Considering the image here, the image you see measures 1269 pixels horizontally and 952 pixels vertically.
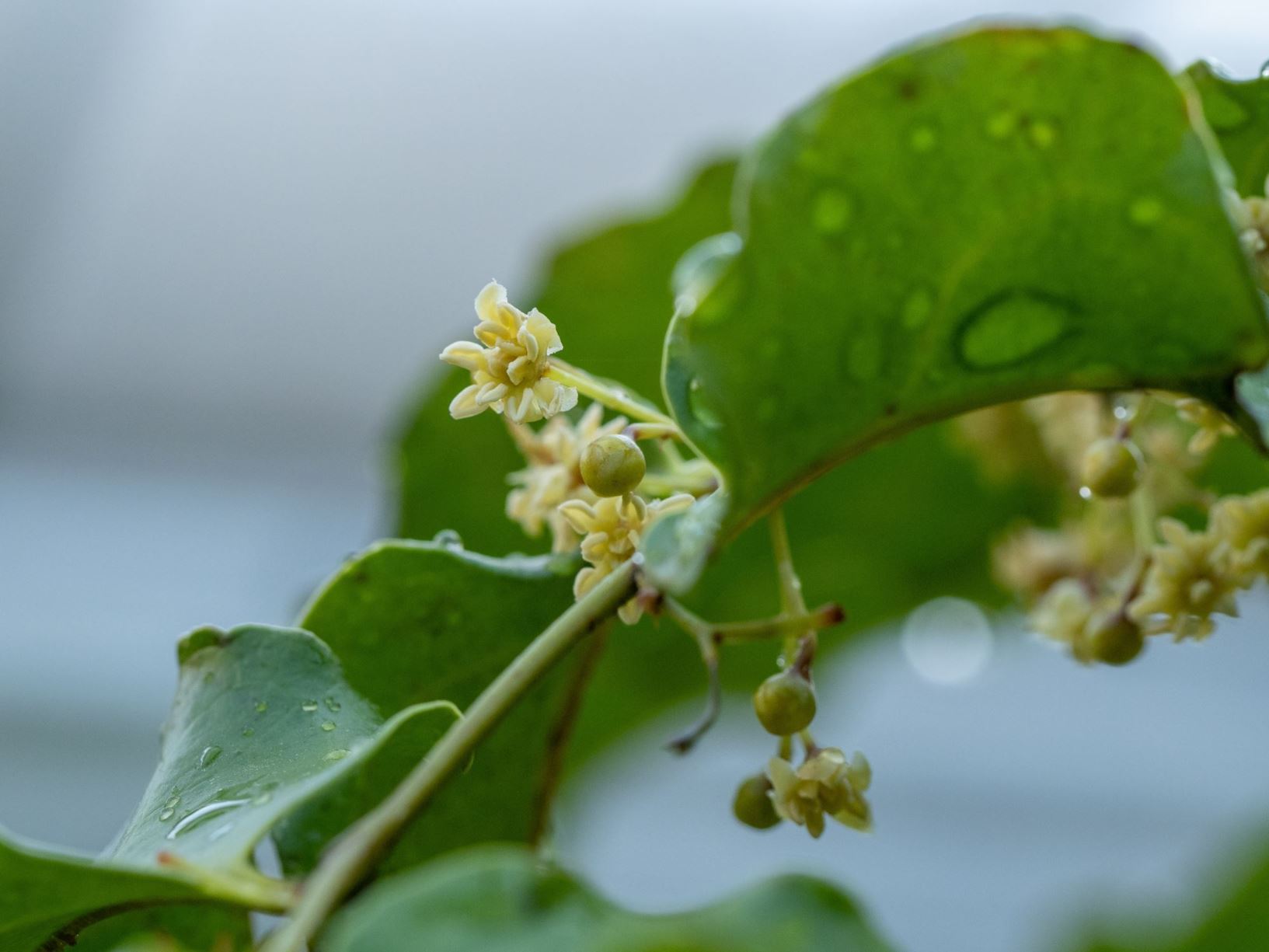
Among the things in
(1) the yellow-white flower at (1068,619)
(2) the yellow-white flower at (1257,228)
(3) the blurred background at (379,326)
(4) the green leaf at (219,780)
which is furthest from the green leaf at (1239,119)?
(3) the blurred background at (379,326)

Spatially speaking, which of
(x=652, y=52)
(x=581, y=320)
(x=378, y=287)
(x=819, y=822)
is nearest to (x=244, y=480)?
(x=378, y=287)

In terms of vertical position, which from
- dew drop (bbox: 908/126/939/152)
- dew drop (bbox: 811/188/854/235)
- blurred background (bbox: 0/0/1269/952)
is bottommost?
blurred background (bbox: 0/0/1269/952)

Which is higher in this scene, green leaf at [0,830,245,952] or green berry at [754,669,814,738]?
green leaf at [0,830,245,952]

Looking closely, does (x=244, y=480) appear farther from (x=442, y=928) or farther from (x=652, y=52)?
(x=442, y=928)

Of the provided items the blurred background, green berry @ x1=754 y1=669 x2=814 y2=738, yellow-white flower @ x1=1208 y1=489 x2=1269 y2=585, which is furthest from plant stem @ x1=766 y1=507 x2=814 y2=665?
the blurred background

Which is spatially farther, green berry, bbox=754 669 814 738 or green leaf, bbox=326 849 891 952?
green berry, bbox=754 669 814 738

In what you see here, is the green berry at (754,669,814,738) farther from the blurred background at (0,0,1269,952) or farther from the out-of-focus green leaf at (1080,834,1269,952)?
the blurred background at (0,0,1269,952)

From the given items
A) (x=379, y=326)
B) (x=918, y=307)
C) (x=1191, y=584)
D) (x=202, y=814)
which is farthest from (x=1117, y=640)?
(x=379, y=326)
